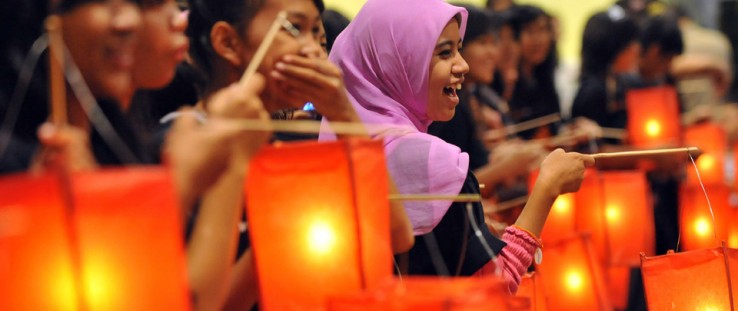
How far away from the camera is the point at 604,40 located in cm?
533

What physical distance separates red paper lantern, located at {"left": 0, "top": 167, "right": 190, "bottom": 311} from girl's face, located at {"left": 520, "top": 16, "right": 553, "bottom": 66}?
156 inches

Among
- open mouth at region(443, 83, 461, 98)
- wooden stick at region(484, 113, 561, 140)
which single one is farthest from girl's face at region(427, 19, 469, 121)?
wooden stick at region(484, 113, 561, 140)

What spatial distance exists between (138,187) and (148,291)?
0.41 feet

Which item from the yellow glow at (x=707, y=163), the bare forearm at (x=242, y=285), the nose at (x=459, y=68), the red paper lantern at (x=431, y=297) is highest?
the nose at (x=459, y=68)

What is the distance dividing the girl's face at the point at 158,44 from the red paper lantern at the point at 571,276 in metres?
1.64

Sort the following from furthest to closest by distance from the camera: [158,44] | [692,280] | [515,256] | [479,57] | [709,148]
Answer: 1. [709,148]
2. [479,57]
3. [515,256]
4. [692,280]
5. [158,44]

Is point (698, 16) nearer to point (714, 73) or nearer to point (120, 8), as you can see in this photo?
point (714, 73)

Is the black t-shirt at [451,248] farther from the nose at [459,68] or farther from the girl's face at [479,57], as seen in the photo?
the girl's face at [479,57]

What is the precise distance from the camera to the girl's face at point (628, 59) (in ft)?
17.4

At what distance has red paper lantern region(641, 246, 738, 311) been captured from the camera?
7.43 ft

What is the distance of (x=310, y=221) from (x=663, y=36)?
3.82 m

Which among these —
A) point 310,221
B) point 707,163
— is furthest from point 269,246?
point 707,163

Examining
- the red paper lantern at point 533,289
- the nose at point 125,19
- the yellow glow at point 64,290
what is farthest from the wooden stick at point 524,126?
the yellow glow at point 64,290

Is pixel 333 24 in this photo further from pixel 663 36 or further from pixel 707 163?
pixel 663 36
